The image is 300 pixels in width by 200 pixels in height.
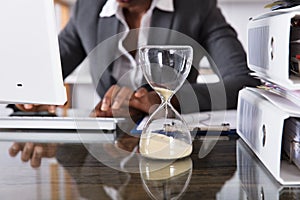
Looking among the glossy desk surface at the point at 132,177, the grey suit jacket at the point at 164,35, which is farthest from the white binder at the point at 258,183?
the grey suit jacket at the point at 164,35

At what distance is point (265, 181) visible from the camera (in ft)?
2.16

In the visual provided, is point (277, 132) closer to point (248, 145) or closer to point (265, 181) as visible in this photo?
point (265, 181)

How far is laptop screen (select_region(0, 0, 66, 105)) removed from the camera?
0.73 meters

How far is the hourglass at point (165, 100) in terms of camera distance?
72 cm

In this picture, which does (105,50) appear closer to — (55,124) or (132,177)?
(55,124)

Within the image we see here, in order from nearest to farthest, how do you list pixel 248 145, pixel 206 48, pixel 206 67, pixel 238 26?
pixel 248 145, pixel 206 48, pixel 206 67, pixel 238 26

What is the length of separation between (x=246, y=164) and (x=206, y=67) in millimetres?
1818

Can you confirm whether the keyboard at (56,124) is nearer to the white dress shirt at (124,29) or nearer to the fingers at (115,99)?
the fingers at (115,99)

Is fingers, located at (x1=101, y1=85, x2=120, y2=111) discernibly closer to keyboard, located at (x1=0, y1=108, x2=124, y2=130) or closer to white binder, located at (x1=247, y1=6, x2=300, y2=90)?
keyboard, located at (x1=0, y1=108, x2=124, y2=130)

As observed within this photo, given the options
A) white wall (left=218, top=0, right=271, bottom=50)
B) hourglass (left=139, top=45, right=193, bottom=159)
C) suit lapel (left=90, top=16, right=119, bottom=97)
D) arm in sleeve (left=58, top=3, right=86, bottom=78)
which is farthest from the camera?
white wall (left=218, top=0, right=271, bottom=50)

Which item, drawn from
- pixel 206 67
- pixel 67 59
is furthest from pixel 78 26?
pixel 206 67

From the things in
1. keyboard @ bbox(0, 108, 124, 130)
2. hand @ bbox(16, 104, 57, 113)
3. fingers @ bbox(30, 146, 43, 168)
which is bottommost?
hand @ bbox(16, 104, 57, 113)

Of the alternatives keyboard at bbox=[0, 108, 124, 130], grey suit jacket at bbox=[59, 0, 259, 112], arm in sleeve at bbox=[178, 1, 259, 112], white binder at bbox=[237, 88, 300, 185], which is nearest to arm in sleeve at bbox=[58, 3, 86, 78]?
grey suit jacket at bbox=[59, 0, 259, 112]

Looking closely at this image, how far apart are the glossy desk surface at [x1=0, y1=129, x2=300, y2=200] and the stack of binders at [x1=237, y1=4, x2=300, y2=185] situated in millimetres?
32
